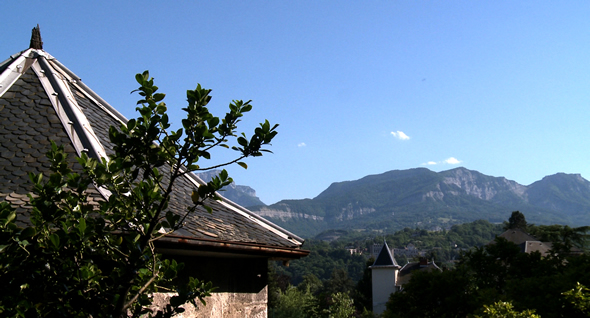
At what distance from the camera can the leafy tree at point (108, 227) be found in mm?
2469

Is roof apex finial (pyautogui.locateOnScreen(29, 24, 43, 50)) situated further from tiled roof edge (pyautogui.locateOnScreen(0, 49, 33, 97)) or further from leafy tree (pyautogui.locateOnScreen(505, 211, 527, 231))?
leafy tree (pyautogui.locateOnScreen(505, 211, 527, 231))

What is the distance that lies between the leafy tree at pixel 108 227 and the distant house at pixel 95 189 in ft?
3.10

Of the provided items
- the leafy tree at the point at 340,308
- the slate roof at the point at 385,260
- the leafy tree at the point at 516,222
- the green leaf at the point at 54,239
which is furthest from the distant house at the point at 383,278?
the green leaf at the point at 54,239

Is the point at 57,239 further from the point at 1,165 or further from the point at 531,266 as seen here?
the point at 531,266

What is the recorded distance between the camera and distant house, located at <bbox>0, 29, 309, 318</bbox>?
3936 millimetres

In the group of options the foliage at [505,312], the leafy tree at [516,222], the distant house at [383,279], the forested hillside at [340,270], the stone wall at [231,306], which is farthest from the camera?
the leafy tree at [516,222]

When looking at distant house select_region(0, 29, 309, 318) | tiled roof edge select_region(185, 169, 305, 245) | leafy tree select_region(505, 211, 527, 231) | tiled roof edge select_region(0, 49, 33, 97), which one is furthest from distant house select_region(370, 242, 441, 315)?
tiled roof edge select_region(0, 49, 33, 97)

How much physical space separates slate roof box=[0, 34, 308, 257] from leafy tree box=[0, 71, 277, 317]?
928 millimetres

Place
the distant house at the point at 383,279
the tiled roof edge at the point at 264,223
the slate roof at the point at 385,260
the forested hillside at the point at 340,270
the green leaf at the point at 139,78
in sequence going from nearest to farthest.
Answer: the green leaf at the point at 139,78 < the tiled roof edge at the point at 264,223 < the forested hillside at the point at 340,270 < the distant house at the point at 383,279 < the slate roof at the point at 385,260

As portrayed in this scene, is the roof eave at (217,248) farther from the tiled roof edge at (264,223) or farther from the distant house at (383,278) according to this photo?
the distant house at (383,278)

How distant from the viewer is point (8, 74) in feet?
16.1

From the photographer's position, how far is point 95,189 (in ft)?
12.5

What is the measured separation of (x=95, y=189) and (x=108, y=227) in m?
1.19

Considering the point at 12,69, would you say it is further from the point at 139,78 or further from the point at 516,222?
the point at 516,222
